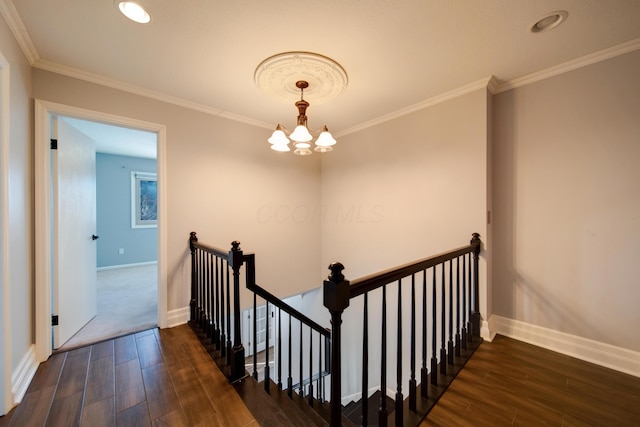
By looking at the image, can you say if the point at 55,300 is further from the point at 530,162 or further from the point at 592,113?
the point at 592,113

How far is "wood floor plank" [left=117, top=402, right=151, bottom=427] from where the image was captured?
143 cm

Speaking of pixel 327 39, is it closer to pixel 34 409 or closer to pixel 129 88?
pixel 129 88

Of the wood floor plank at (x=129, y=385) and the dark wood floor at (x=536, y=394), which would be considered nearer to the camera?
the dark wood floor at (x=536, y=394)

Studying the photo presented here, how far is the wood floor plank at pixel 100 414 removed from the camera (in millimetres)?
1437

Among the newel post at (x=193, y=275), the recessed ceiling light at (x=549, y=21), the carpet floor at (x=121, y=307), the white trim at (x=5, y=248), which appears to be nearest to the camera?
the white trim at (x=5, y=248)

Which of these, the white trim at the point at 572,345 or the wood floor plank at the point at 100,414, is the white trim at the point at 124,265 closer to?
the wood floor plank at the point at 100,414

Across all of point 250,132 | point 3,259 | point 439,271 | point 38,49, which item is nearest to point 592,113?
point 439,271

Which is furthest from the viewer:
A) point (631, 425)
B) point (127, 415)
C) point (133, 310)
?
point (133, 310)

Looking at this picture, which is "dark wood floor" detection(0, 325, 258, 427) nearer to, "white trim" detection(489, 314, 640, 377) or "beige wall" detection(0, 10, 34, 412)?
"beige wall" detection(0, 10, 34, 412)

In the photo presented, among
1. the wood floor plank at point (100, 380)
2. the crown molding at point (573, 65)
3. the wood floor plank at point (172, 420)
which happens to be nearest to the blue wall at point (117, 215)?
the wood floor plank at point (100, 380)

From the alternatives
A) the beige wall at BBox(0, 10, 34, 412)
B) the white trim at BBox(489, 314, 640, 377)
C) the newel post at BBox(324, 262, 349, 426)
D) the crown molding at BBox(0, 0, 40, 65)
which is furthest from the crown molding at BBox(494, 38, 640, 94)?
the beige wall at BBox(0, 10, 34, 412)

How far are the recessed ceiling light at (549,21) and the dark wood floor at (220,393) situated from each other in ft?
8.03

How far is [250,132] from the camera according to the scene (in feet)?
10.6

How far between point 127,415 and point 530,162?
3611 mm
